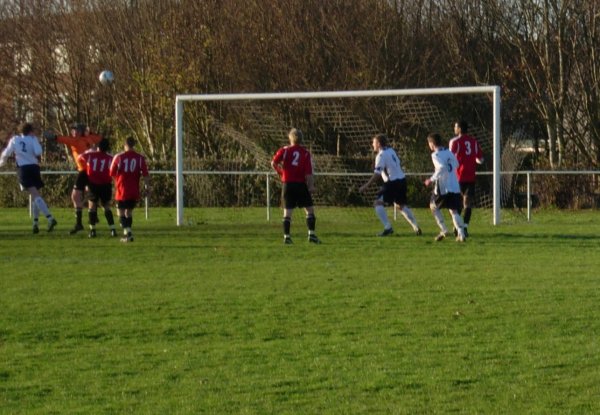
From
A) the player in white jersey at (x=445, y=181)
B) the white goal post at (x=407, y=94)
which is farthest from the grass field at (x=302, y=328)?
the white goal post at (x=407, y=94)

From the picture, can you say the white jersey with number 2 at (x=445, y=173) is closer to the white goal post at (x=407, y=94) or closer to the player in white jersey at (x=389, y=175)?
the player in white jersey at (x=389, y=175)

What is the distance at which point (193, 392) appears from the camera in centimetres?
834

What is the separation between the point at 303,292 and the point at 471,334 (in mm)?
3145

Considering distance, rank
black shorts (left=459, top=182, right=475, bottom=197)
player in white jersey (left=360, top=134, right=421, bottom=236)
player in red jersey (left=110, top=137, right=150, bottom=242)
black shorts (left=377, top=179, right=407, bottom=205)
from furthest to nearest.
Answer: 1. black shorts (left=459, top=182, right=475, bottom=197)
2. black shorts (left=377, top=179, right=407, bottom=205)
3. player in white jersey (left=360, top=134, right=421, bottom=236)
4. player in red jersey (left=110, top=137, right=150, bottom=242)

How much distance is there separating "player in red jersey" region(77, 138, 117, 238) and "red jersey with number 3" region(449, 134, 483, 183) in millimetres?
5534

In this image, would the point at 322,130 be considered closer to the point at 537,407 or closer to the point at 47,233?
the point at 47,233

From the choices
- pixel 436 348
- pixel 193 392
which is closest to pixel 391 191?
pixel 436 348

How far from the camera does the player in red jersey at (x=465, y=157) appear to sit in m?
20.2

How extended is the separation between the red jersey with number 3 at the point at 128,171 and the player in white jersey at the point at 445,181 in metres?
4.38

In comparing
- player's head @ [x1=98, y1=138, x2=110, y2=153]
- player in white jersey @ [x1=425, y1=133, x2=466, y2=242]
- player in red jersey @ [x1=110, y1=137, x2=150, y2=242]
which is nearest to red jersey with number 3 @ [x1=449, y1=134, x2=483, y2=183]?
player in white jersey @ [x1=425, y1=133, x2=466, y2=242]

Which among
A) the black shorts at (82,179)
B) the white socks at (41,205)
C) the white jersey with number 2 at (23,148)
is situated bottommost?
the white socks at (41,205)

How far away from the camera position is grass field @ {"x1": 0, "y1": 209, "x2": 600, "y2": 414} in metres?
8.18

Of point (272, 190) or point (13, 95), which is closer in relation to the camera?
point (272, 190)

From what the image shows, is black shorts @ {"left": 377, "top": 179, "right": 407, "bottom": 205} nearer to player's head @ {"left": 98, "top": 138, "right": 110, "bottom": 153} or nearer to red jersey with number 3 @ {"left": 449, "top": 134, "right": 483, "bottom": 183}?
red jersey with number 3 @ {"left": 449, "top": 134, "right": 483, "bottom": 183}
